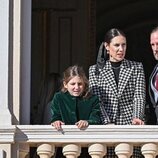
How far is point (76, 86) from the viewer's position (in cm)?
1004

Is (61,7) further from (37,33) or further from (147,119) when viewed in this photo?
(147,119)

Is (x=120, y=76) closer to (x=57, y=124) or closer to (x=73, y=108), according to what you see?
(x=73, y=108)

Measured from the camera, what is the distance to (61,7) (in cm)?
1348

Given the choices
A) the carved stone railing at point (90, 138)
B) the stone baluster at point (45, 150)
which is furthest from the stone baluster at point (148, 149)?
the stone baluster at point (45, 150)

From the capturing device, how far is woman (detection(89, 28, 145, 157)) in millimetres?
10172

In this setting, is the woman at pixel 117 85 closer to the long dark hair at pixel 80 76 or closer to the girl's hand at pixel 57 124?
the long dark hair at pixel 80 76

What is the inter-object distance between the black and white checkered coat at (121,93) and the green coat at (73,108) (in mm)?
122

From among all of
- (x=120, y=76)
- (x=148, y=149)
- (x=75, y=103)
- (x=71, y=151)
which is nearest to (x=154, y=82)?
(x=120, y=76)

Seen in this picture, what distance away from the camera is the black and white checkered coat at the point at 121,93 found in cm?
1016

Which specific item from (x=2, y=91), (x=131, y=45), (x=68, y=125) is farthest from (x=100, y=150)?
(x=131, y=45)

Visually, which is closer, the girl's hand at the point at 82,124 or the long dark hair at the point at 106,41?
the girl's hand at the point at 82,124

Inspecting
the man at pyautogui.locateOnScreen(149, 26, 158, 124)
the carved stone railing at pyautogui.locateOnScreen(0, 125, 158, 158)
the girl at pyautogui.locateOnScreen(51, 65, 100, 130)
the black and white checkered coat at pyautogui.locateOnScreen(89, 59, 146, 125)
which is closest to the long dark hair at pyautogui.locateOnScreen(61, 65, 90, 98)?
the girl at pyautogui.locateOnScreen(51, 65, 100, 130)

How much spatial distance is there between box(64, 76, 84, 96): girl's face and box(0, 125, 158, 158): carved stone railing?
30 cm

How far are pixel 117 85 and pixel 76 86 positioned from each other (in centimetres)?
39
